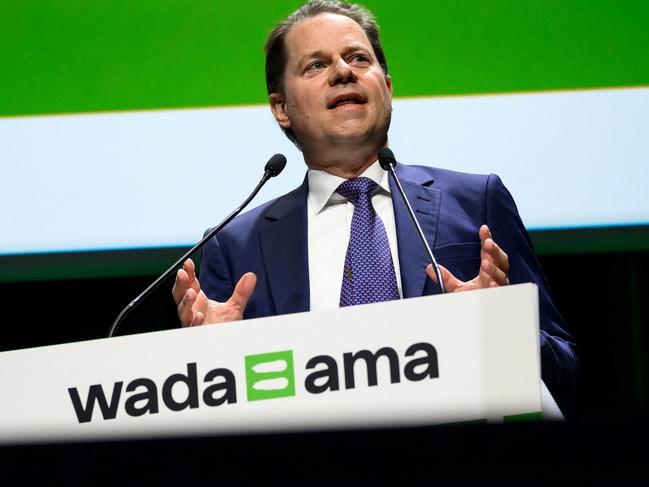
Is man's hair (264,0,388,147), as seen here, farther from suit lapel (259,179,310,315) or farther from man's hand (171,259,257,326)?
man's hand (171,259,257,326)

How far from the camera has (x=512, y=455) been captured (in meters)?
0.56

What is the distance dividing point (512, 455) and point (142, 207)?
1989mm

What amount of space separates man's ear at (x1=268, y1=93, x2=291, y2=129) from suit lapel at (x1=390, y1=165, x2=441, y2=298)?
0.31m

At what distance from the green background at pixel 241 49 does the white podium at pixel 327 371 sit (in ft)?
4.63

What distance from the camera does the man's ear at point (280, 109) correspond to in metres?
2.22

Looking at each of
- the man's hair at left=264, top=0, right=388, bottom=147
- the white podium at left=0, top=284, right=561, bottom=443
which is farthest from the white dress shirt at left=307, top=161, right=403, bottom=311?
the white podium at left=0, top=284, right=561, bottom=443

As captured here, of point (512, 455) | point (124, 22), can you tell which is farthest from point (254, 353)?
point (124, 22)

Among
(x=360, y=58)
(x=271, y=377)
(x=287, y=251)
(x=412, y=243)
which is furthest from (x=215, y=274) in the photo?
(x=271, y=377)

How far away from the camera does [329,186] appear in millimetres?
2035

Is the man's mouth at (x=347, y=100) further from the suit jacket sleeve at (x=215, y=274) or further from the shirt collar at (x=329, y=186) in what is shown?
the suit jacket sleeve at (x=215, y=274)

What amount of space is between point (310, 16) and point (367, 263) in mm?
607

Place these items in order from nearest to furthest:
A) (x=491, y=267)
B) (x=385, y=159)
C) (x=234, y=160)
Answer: (x=491, y=267), (x=385, y=159), (x=234, y=160)

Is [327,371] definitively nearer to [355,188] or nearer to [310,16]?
[355,188]

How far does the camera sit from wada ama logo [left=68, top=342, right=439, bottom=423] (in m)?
1.13
